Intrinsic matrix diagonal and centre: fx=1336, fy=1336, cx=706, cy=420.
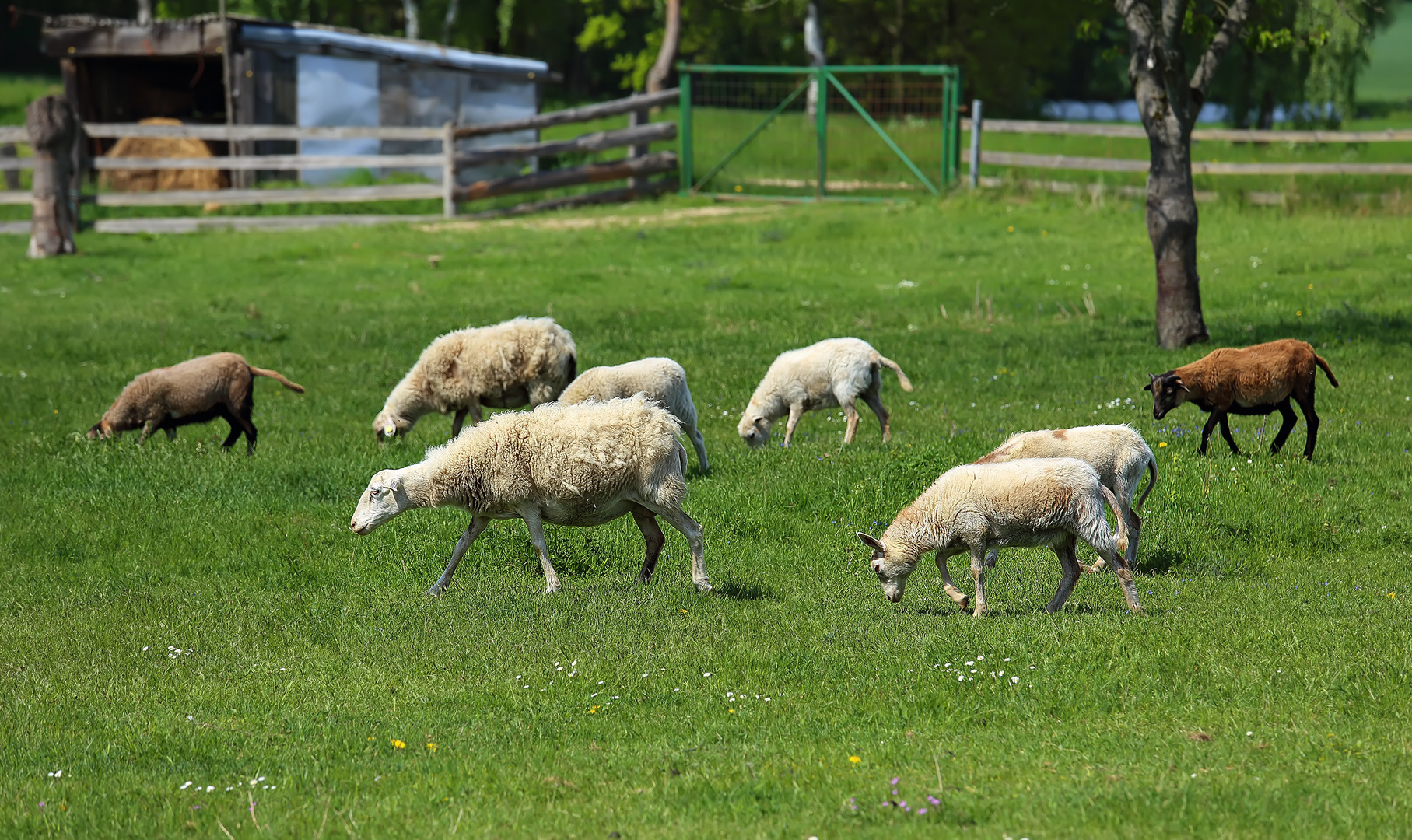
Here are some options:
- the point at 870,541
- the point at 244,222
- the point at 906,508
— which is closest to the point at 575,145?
the point at 244,222

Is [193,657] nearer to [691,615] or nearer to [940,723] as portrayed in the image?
[691,615]

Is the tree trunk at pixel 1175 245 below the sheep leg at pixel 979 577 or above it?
above

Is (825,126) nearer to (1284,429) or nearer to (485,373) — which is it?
(485,373)

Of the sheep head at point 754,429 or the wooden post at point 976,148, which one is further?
the wooden post at point 976,148

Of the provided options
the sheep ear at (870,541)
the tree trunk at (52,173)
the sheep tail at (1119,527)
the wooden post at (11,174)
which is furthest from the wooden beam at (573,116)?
the sheep tail at (1119,527)

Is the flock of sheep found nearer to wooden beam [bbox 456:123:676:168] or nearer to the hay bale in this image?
wooden beam [bbox 456:123:676:168]

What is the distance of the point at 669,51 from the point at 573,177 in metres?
13.7

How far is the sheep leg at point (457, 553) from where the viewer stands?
8047 millimetres

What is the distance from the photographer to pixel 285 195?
84.6 ft

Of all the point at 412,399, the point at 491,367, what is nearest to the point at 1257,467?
the point at 491,367

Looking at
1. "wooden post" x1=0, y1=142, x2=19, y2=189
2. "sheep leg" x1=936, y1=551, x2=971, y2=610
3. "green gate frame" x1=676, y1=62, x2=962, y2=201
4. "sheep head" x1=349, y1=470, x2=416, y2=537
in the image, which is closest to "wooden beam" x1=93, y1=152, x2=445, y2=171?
"wooden post" x1=0, y1=142, x2=19, y2=189

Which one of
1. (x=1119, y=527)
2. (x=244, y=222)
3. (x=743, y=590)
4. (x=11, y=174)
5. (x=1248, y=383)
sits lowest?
(x=743, y=590)

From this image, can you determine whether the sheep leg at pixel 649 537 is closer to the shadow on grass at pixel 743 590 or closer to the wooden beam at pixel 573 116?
the shadow on grass at pixel 743 590

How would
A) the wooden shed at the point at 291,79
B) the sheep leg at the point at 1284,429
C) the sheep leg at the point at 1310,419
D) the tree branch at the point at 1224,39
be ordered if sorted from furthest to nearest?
the wooden shed at the point at 291,79 → the tree branch at the point at 1224,39 → the sheep leg at the point at 1284,429 → the sheep leg at the point at 1310,419
